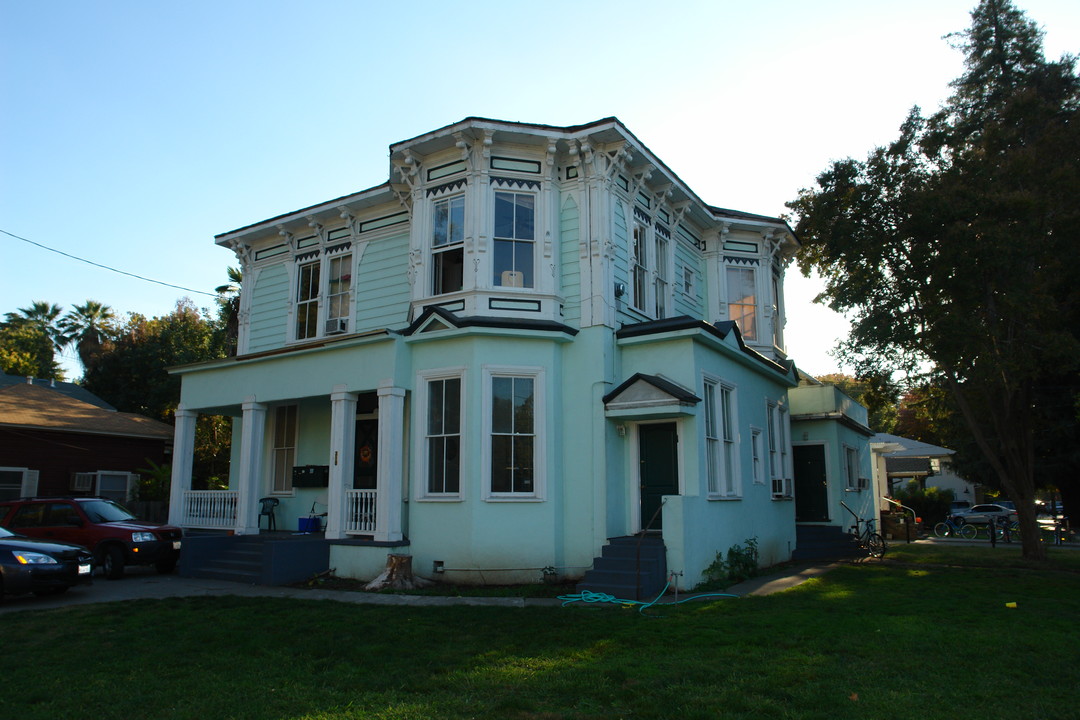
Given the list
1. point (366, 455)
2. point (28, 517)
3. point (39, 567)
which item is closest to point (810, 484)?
point (366, 455)

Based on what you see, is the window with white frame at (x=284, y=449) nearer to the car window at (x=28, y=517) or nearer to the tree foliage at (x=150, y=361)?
the car window at (x=28, y=517)

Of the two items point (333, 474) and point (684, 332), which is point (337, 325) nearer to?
point (333, 474)

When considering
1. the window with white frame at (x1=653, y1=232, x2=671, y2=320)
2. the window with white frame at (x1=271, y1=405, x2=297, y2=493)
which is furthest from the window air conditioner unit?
the window with white frame at (x1=653, y1=232, x2=671, y2=320)

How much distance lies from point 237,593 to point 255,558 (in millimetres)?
2253

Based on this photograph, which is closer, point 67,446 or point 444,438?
point 444,438

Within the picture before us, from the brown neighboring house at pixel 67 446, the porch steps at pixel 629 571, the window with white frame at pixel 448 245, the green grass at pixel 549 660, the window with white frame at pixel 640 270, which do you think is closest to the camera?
the green grass at pixel 549 660

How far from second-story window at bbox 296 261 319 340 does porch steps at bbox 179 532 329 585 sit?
4962 mm

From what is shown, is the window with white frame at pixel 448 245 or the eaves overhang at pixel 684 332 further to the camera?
the window with white frame at pixel 448 245

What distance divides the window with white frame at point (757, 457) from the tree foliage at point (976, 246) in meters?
4.04

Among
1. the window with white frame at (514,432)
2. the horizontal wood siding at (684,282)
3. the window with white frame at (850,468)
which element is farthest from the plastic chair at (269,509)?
the window with white frame at (850,468)

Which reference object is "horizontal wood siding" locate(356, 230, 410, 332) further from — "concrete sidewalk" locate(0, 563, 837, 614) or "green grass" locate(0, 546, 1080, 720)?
"green grass" locate(0, 546, 1080, 720)

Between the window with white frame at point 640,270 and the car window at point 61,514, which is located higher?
the window with white frame at point 640,270

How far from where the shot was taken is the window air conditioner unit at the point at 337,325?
17.4 meters

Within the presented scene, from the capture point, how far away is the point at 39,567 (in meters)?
11.2
